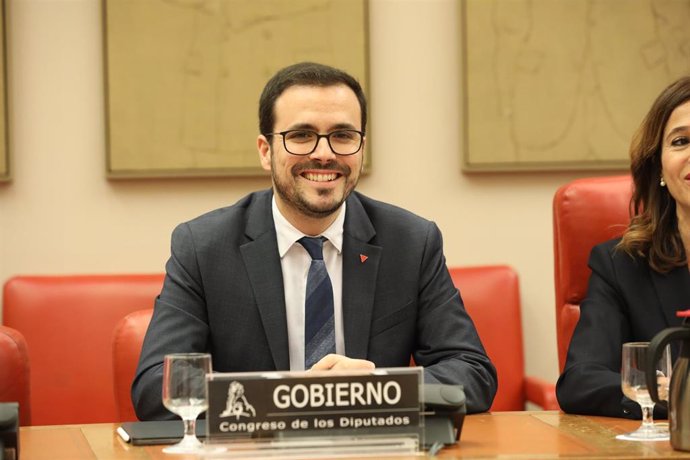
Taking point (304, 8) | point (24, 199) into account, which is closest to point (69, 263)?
point (24, 199)

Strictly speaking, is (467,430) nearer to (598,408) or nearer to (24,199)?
(598,408)

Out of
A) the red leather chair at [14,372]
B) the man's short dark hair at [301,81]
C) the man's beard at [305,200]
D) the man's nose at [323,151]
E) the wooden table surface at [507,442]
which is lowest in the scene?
the wooden table surface at [507,442]

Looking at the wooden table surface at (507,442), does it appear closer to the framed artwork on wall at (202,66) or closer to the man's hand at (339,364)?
the man's hand at (339,364)

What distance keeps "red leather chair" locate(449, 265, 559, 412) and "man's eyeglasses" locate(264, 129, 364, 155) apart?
1.14 metres

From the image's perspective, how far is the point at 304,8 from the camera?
12.3 ft

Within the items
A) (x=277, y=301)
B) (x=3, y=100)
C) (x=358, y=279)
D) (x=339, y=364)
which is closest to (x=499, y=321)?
(x=358, y=279)

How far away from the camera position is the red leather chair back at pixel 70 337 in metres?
3.58

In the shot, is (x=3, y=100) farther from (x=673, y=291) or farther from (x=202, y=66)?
(x=673, y=291)

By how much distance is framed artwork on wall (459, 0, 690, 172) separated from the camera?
3836 millimetres

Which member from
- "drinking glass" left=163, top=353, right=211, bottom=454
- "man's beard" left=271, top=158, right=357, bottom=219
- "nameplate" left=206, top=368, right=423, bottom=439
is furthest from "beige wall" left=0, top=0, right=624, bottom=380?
"nameplate" left=206, top=368, right=423, bottom=439

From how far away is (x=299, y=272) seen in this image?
2797mm

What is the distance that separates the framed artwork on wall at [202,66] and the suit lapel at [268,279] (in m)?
0.96

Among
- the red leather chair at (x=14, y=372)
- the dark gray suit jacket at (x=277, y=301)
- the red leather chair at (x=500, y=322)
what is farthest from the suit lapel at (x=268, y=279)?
the red leather chair at (x=500, y=322)

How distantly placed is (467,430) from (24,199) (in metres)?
2.11
